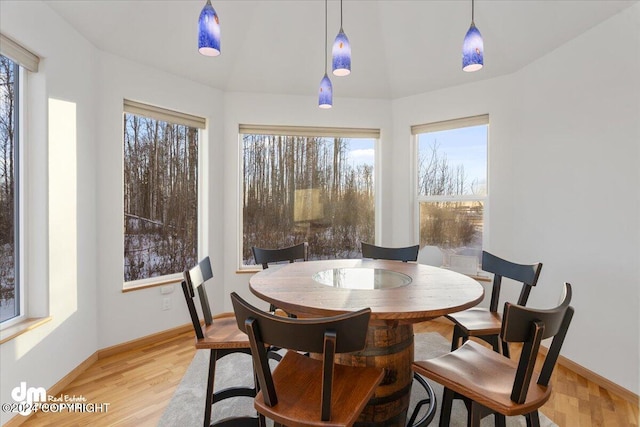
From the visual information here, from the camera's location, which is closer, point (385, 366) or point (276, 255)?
point (385, 366)

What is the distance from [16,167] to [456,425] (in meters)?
3.09

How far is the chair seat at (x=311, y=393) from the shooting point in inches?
43.1

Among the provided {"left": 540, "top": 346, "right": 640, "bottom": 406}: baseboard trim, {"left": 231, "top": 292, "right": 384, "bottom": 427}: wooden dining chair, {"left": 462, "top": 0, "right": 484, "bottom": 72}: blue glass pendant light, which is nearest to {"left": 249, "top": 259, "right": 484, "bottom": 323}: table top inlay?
{"left": 231, "top": 292, "right": 384, "bottom": 427}: wooden dining chair

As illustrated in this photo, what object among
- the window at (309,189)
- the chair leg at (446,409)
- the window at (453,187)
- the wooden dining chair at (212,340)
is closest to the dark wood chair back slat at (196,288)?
the wooden dining chair at (212,340)

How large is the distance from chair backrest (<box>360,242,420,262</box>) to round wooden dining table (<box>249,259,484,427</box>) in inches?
31.2

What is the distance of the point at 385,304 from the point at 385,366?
366 mm

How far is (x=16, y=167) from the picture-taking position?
2.06 meters

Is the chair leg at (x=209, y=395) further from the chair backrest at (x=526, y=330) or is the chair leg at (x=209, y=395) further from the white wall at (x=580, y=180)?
the white wall at (x=580, y=180)

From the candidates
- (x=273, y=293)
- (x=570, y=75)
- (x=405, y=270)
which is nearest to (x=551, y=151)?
(x=570, y=75)

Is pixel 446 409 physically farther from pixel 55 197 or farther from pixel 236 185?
pixel 236 185

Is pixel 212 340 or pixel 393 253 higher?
pixel 393 253

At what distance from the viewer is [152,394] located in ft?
7.14

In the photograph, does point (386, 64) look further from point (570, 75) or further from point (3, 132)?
point (3, 132)

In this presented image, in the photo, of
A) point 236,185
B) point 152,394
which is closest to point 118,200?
point 236,185
